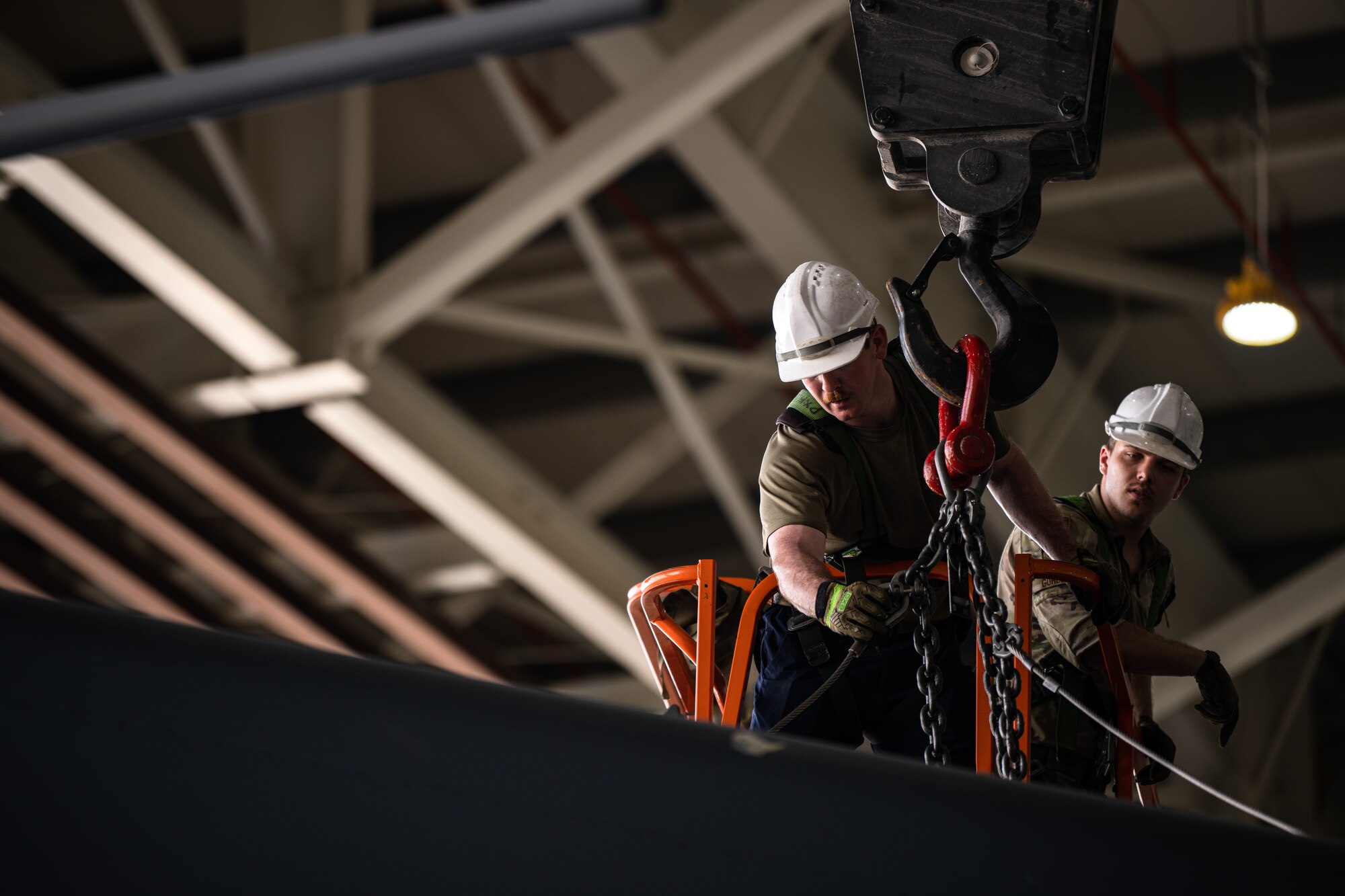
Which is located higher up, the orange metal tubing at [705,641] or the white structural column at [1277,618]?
the white structural column at [1277,618]

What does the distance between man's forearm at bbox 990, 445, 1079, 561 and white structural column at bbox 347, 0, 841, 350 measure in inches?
169

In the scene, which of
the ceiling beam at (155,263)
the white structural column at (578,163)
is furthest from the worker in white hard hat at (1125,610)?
the ceiling beam at (155,263)

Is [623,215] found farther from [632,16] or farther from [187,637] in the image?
[187,637]

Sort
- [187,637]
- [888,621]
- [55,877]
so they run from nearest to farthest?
[55,877] < [187,637] < [888,621]

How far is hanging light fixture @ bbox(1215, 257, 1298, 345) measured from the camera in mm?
9727

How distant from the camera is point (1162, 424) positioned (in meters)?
5.35

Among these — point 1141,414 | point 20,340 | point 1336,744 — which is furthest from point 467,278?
point 1336,744

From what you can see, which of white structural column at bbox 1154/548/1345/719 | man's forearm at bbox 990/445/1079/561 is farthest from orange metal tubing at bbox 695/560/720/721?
white structural column at bbox 1154/548/1345/719

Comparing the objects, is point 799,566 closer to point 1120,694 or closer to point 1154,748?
point 1120,694

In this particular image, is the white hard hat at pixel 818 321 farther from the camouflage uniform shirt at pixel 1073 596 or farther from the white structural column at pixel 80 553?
the white structural column at pixel 80 553

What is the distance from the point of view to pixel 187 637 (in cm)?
244

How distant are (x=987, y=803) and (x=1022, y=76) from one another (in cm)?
176

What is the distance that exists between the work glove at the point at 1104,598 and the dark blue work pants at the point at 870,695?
1.35ft

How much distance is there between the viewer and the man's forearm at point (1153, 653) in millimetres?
5000
